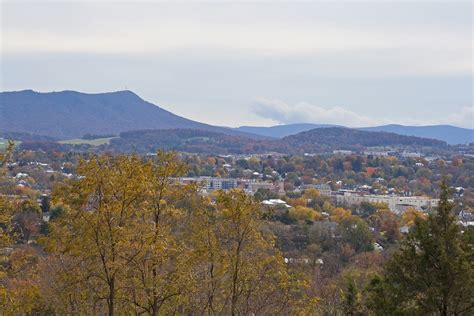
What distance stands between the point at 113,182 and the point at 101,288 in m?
1.48

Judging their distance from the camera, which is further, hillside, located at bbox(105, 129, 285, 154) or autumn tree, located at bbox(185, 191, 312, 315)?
hillside, located at bbox(105, 129, 285, 154)

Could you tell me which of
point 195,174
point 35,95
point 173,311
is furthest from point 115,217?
point 35,95

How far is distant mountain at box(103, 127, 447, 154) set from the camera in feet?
448

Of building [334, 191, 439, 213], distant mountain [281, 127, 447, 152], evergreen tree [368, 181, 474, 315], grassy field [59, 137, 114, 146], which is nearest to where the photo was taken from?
evergreen tree [368, 181, 474, 315]

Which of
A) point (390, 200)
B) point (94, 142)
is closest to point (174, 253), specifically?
point (390, 200)

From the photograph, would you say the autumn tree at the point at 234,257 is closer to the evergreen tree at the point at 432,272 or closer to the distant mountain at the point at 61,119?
the evergreen tree at the point at 432,272

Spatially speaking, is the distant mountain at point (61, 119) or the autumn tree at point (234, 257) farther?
the distant mountain at point (61, 119)

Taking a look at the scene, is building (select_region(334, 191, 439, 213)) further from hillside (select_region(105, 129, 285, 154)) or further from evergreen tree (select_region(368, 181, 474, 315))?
hillside (select_region(105, 129, 285, 154))

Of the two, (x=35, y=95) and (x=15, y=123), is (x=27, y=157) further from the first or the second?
(x=35, y=95)

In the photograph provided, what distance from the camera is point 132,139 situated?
138375mm

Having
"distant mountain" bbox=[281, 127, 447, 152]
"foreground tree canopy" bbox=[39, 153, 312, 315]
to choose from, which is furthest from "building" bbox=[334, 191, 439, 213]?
"distant mountain" bbox=[281, 127, 447, 152]

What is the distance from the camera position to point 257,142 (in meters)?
150

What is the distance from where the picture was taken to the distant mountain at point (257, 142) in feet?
448

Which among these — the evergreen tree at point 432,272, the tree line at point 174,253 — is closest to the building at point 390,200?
the evergreen tree at point 432,272
